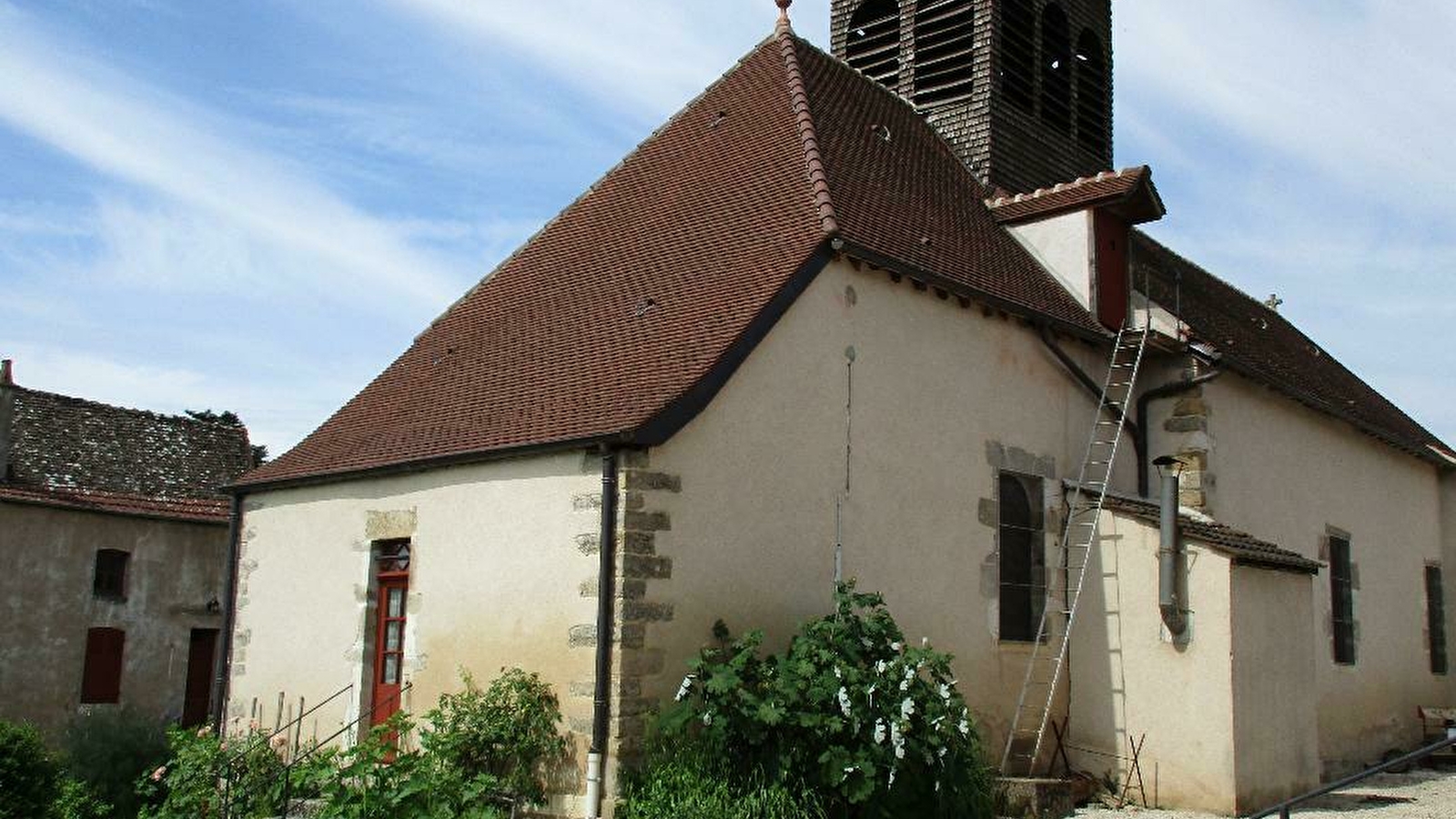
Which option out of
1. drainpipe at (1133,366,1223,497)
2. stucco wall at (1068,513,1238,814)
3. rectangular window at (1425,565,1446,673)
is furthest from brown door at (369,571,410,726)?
rectangular window at (1425,565,1446,673)

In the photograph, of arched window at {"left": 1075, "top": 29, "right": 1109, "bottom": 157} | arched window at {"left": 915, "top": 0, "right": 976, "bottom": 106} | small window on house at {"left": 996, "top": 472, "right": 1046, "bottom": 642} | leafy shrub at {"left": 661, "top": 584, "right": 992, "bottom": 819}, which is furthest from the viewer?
arched window at {"left": 1075, "top": 29, "right": 1109, "bottom": 157}

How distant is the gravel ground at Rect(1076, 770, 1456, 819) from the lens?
1012 cm

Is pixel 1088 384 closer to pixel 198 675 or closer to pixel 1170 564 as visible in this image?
pixel 1170 564

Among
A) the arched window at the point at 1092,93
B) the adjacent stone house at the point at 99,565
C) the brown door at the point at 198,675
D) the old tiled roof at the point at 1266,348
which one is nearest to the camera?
the old tiled roof at the point at 1266,348

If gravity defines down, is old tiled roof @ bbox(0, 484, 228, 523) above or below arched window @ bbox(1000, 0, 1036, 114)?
below

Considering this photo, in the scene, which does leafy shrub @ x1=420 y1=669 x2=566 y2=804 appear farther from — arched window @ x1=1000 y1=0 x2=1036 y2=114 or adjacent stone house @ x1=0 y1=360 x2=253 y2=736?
arched window @ x1=1000 y1=0 x2=1036 y2=114

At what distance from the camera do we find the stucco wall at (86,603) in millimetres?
17922

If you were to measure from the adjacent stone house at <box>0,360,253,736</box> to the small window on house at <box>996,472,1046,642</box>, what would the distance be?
412 inches

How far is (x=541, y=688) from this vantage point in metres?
8.77

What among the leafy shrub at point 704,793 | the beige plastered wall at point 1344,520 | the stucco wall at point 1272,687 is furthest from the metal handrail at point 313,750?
the beige plastered wall at point 1344,520

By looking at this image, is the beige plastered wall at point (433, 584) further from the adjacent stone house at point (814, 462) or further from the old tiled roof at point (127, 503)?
the old tiled roof at point (127, 503)

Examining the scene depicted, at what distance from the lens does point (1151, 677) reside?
1088 centimetres

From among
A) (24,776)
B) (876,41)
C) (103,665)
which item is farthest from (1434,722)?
(103,665)

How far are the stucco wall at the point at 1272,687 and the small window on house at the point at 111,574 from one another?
15.4 metres
